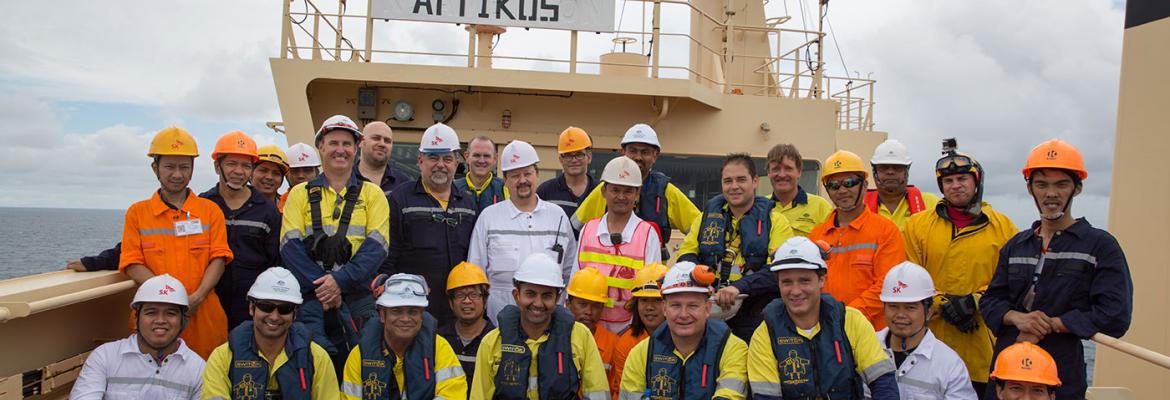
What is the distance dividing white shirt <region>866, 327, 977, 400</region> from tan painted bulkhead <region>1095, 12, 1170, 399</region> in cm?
200

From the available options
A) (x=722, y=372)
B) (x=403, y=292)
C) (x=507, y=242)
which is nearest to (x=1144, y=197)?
(x=722, y=372)

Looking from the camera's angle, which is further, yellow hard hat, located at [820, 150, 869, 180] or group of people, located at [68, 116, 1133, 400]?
yellow hard hat, located at [820, 150, 869, 180]

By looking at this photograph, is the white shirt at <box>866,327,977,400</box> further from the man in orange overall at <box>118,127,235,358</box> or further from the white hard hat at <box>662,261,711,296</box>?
the man in orange overall at <box>118,127,235,358</box>

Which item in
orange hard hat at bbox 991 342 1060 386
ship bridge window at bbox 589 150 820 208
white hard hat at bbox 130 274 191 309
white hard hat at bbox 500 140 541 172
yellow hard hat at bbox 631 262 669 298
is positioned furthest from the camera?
ship bridge window at bbox 589 150 820 208

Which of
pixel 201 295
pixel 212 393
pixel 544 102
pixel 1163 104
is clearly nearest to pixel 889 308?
pixel 1163 104

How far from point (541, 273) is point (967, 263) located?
2128 mm

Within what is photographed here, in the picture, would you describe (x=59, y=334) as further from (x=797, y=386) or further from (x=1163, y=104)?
(x=1163, y=104)

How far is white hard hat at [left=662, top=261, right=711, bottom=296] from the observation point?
12.2 ft

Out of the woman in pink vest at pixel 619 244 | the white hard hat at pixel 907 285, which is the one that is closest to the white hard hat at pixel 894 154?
the white hard hat at pixel 907 285

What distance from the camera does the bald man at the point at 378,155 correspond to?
192 inches

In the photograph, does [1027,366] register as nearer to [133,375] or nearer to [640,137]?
[640,137]

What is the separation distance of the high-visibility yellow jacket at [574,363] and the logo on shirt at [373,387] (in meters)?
0.44

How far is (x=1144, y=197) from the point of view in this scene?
504 cm

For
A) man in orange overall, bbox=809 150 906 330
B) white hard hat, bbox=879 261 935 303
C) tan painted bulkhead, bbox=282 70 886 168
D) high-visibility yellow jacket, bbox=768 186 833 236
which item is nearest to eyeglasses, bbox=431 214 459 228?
high-visibility yellow jacket, bbox=768 186 833 236
